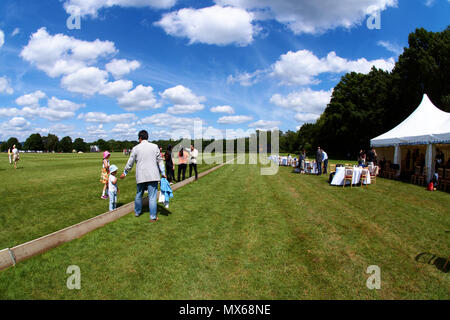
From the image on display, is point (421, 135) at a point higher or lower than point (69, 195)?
higher

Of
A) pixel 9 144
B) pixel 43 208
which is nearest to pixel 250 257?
pixel 43 208

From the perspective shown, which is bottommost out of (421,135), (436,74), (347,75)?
(421,135)

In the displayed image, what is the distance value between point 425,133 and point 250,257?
49.8 feet

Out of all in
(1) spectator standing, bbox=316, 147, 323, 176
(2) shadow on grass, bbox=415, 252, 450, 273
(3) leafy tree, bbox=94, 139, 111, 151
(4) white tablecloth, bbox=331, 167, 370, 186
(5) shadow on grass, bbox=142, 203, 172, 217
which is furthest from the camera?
(3) leafy tree, bbox=94, 139, 111, 151

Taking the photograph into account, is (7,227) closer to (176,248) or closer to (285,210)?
(176,248)

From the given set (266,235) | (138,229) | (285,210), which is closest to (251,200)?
(285,210)

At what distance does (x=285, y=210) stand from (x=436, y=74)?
34.2 meters

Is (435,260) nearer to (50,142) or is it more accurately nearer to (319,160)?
(319,160)

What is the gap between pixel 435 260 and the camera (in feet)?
14.9

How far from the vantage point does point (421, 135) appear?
47.0ft

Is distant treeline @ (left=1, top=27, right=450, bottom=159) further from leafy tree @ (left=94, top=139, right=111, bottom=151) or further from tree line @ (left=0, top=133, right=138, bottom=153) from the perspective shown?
leafy tree @ (left=94, top=139, right=111, bottom=151)

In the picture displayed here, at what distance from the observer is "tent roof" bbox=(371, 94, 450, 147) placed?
43.8 feet

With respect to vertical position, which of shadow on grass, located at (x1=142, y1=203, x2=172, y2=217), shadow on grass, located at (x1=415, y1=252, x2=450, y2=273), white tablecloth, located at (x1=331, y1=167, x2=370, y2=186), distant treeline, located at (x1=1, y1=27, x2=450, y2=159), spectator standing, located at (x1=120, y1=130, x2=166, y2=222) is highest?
distant treeline, located at (x1=1, y1=27, x2=450, y2=159)

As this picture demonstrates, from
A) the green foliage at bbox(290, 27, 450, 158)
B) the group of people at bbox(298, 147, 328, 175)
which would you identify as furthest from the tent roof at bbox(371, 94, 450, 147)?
the green foliage at bbox(290, 27, 450, 158)
